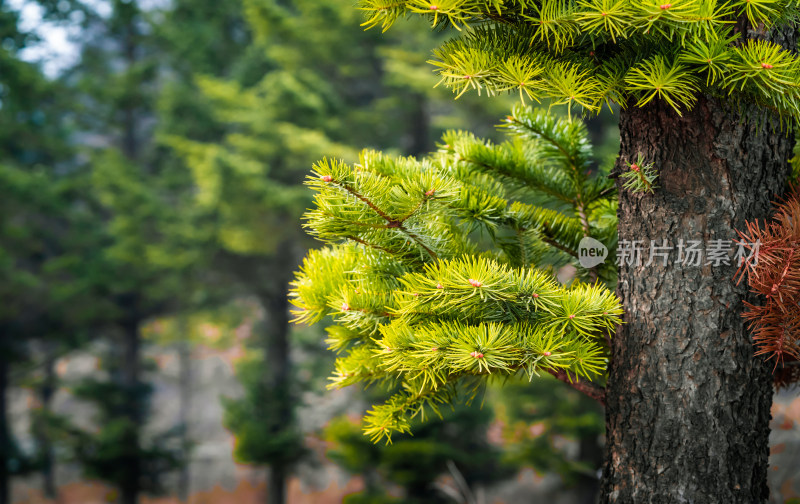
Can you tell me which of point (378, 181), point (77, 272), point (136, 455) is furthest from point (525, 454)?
point (77, 272)

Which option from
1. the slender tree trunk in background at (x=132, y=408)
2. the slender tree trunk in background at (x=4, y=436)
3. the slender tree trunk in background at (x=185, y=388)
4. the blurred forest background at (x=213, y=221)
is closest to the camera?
the blurred forest background at (x=213, y=221)

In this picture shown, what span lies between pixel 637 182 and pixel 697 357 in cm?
46

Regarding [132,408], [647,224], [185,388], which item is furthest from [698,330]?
[185,388]

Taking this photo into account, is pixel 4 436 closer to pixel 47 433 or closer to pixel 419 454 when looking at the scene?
pixel 47 433

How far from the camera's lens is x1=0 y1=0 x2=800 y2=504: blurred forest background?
7.15 m

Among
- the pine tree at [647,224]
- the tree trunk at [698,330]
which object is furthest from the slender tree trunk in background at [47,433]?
the tree trunk at [698,330]

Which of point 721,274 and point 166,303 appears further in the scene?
point 166,303

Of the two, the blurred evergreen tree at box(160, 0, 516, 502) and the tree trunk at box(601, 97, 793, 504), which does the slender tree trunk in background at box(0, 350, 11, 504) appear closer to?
the blurred evergreen tree at box(160, 0, 516, 502)

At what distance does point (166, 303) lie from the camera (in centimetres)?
977

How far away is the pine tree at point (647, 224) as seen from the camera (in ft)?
4.08

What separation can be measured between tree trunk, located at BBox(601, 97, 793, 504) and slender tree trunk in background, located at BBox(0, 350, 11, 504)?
967 cm

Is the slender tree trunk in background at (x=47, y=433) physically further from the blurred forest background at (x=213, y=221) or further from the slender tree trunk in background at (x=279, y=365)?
the slender tree trunk in background at (x=279, y=365)

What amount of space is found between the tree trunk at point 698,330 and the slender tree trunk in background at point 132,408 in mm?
7971

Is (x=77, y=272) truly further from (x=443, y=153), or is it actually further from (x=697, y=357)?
(x=697, y=357)
